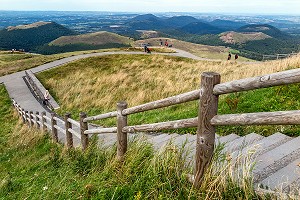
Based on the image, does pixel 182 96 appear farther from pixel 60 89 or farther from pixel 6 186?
pixel 60 89

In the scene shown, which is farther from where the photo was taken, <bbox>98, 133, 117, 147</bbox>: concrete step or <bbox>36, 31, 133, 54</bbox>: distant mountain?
<bbox>36, 31, 133, 54</bbox>: distant mountain

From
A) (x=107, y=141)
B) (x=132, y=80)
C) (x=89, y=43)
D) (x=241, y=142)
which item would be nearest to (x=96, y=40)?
(x=89, y=43)

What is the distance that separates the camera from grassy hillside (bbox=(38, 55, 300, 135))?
8.47 meters

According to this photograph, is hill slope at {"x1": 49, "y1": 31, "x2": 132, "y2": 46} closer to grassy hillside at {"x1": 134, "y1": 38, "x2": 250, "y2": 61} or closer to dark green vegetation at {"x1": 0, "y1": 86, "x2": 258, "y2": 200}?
grassy hillside at {"x1": 134, "y1": 38, "x2": 250, "y2": 61}

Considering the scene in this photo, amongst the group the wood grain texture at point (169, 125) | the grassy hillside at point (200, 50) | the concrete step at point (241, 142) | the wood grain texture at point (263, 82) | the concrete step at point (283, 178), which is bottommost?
the grassy hillside at point (200, 50)

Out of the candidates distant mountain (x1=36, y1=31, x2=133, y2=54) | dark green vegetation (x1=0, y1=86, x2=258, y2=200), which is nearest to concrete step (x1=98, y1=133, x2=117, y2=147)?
dark green vegetation (x1=0, y1=86, x2=258, y2=200)

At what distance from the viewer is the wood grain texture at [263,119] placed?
2374 mm

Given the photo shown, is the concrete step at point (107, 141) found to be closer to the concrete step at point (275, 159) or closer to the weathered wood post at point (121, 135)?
the weathered wood post at point (121, 135)

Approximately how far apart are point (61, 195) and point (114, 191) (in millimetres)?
807

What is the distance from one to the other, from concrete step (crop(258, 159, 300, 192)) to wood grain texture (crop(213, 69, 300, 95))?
1.20 m

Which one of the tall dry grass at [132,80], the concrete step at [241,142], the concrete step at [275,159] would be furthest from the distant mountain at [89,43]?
the concrete step at [275,159]

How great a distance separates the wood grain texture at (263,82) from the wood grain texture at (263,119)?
0.83 ft

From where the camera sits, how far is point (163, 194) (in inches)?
137

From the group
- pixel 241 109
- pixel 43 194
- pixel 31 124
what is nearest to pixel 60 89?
pixel 31 124
